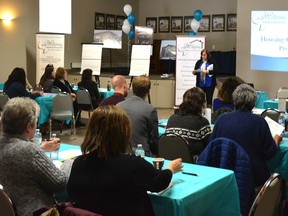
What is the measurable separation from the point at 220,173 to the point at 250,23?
26.7ft

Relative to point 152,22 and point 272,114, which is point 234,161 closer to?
point 272,114

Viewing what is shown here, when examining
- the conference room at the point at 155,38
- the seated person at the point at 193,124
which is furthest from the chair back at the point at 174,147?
the conference room at the point at 155,38

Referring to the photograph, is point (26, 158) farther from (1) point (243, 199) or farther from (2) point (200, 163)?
(1) point (243, 199)

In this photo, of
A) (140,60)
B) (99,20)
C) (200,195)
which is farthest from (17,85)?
(99,20)

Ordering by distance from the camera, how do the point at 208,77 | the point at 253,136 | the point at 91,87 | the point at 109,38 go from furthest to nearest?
1. the point at 109,38
2. the point at 208,77
3. the point at 91,87
4. the point at 253,136

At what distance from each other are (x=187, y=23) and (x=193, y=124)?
1189 centimetres

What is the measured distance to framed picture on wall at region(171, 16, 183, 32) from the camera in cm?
1532

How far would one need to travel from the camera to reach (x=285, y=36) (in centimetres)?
962

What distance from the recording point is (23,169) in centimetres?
231

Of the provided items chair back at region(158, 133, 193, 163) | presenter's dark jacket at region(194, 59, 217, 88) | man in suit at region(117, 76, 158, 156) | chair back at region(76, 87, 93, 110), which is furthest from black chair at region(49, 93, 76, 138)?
chair back at region(158, 133, 193, 163)

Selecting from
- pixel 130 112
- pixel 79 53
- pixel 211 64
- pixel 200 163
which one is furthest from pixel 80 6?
pixel 200 163

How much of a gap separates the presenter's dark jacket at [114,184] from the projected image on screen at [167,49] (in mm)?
12252

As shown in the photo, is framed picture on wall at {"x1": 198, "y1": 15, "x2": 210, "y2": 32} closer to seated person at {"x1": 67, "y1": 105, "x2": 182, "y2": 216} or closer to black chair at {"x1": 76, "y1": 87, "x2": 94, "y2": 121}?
black chair at {"x1": 76, "y1": 87, "x2": 94, "y2": 121}

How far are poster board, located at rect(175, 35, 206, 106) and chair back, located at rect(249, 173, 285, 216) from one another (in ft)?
26.2
